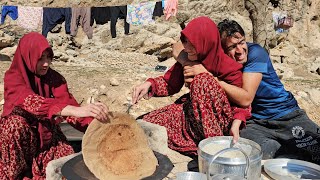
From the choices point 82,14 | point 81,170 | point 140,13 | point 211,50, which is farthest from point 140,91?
point 82,14

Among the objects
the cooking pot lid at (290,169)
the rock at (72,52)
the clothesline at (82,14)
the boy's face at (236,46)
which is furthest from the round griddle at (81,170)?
the rock at (72,52)

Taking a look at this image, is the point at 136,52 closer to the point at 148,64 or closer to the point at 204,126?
the point at 148,64

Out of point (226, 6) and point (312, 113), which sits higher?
point (226, 6)

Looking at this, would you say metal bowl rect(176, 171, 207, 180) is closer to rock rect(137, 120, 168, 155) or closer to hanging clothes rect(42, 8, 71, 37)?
rock rect(137, 120, 168, 155)

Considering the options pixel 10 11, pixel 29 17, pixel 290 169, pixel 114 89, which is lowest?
pixel 114 89

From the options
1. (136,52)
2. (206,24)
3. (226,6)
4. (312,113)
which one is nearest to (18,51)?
(206,24)

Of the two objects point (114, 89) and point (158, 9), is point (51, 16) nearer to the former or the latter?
point (158, 9)

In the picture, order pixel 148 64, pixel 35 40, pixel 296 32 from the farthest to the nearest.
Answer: pixel 296 32 → pixel 148 64 → pixel 35 40

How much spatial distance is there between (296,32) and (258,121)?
44.1 feet

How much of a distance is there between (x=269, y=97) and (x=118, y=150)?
4.43 ft

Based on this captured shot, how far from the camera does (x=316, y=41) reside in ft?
50.6

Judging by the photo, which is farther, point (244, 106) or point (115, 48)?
point (115, 48)

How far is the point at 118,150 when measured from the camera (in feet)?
7.16

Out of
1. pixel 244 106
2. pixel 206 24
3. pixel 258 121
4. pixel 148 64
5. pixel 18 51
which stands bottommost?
pixel 148 64
